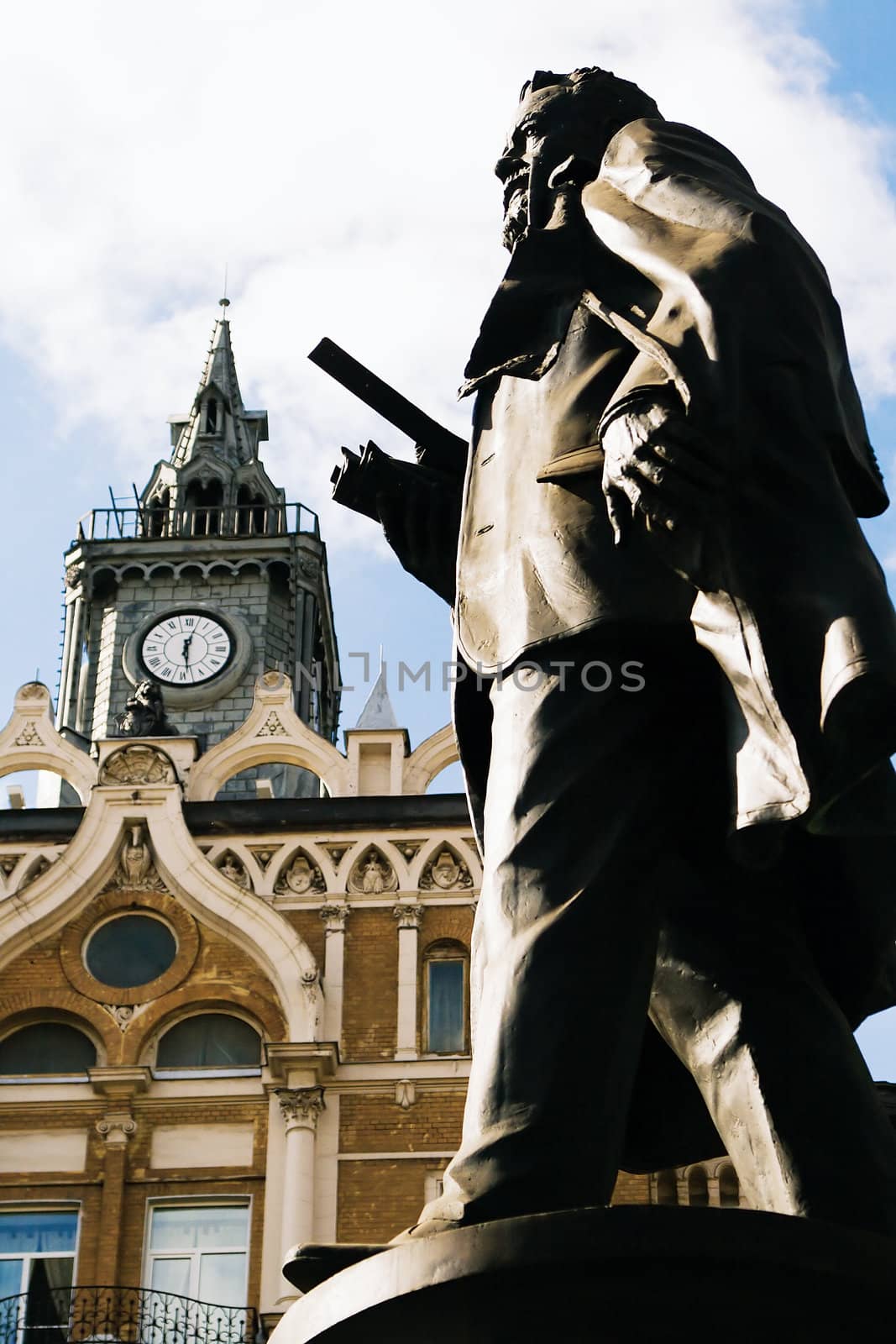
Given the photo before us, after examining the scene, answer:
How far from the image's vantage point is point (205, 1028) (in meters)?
27.0

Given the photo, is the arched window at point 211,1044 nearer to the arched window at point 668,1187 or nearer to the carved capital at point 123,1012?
the carved capital at point 123,1012

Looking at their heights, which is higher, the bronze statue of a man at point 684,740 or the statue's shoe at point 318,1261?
the bronze statue of a man at point 684,740

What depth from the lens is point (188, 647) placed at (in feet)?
185

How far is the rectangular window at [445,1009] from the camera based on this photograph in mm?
26641

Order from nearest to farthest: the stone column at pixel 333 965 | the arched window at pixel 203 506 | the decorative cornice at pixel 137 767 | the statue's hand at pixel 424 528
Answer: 1. the statue's hand at pixel 424 528
2. the stone column at pixel 333 965
3. the decorative cornice at pixel 137 767
4. the arched window at pixel 203 506

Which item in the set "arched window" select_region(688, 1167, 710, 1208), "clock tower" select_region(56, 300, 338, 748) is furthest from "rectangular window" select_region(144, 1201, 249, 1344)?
"clock tower" select_region(56, 300, 338, 748)

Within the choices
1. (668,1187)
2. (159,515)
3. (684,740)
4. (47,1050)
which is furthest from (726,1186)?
(159,515)

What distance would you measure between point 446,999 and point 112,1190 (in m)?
4.39

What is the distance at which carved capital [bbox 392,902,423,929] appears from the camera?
27.3 metres

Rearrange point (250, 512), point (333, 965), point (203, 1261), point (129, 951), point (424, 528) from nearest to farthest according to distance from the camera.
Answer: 1. point (424, 528)
2. point (203, 1261)
3. point (333, 965)
4. point (129, 951)
5. point (250, 512)

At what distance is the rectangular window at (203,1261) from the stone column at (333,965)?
2.40 meters

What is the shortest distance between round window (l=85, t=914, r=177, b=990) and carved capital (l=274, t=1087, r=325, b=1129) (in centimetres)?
226

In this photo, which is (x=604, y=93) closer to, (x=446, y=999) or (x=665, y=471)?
(x=665, y=471)

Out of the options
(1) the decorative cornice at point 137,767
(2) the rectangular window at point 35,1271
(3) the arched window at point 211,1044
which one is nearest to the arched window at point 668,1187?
(3) the arched window at point 211,1044
